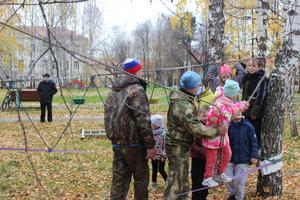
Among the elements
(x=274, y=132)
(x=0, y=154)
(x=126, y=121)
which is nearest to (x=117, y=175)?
(x=126, y=121)

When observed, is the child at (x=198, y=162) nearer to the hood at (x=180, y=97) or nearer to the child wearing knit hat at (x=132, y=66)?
the hood at (x=180, y=97)

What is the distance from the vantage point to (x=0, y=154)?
27.8 ft

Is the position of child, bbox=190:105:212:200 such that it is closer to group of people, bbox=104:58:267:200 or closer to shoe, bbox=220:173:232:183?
group of people, bbox=104:58:267:200

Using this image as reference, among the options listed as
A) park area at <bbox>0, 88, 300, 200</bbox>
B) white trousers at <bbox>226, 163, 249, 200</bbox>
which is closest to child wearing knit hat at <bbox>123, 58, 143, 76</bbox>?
park area at <bbox>0, 88, 300, 200</bbox>

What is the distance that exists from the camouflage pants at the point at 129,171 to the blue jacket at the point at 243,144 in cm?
99

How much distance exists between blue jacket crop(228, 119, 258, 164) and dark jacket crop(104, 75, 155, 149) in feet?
3.18

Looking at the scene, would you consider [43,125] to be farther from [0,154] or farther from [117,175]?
[117,175]

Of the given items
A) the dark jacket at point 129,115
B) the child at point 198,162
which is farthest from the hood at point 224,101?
the dark jacket at point 129,115

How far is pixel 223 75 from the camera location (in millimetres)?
5301

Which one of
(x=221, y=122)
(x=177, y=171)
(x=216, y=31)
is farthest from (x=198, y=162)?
(x=216, y=31)

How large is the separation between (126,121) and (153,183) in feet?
5.72

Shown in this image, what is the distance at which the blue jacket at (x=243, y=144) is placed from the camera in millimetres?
4598

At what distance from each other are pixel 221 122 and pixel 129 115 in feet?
2.95

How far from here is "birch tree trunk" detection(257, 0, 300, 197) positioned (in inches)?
191
